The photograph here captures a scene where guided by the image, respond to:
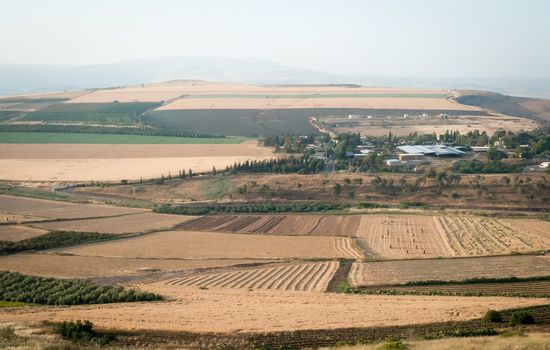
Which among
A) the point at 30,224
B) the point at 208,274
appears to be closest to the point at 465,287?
the point at 208,274

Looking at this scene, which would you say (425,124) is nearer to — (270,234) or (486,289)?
(270,234)

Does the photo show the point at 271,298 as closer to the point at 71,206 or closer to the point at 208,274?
the point at 208,274

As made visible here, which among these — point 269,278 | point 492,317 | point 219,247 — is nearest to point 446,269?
point 492,317

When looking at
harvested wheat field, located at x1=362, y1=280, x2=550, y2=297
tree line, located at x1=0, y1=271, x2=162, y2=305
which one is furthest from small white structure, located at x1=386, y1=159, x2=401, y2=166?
tree line, located at x1=0, y1=271, x2=162, y2=305

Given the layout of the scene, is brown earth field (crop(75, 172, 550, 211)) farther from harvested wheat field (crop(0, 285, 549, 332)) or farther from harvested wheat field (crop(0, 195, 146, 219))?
harvested wheat field (crop(0, 285, 549, 332))

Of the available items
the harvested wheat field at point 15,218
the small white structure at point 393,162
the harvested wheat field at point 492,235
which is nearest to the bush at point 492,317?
the harvested wheat field at point 492,235

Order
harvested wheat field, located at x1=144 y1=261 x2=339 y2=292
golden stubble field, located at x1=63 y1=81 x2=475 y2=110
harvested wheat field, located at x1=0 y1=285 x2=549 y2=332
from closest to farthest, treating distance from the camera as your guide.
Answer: harvested wheat field, located at x1=0 y1=285 x2=549 y2=332 < harvested wheat field, located at x1=144 y1=261 x2=339 y2=292 < golden stubble field, located at x1=63 y1=81 x2=475 y2=110
